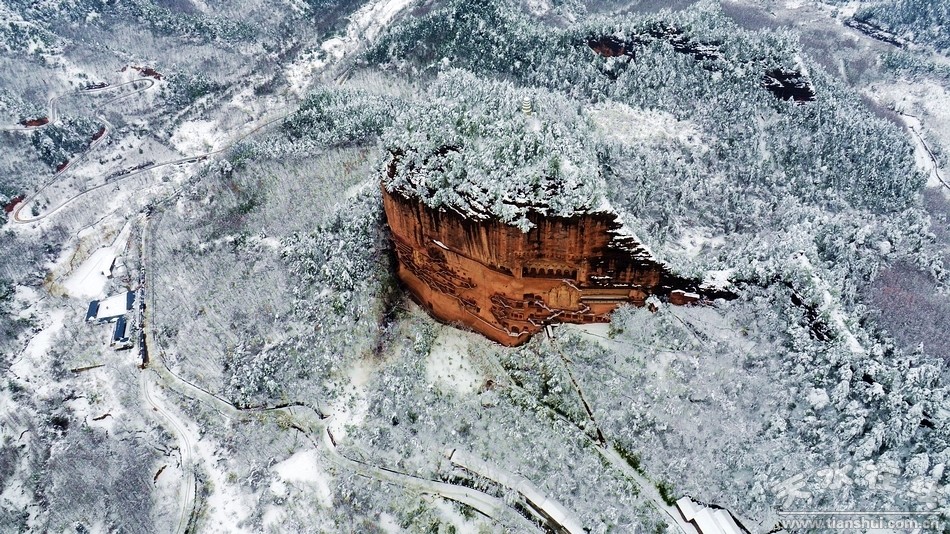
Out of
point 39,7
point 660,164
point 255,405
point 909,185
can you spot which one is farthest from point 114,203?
point 909,185

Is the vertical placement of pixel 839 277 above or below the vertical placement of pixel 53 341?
above

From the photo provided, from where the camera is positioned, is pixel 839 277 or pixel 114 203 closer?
pixel 839 277

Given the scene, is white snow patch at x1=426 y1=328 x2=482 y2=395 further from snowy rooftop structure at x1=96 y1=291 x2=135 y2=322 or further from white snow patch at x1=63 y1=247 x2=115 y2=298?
white snow patch at x1=63 y1=247 x2=115 y2=298

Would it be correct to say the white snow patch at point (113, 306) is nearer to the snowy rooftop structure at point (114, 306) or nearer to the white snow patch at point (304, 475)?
the snowy rooftop structure at point (114, 306)

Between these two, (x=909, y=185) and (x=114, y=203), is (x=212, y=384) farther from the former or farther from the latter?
(x=909, y=185)

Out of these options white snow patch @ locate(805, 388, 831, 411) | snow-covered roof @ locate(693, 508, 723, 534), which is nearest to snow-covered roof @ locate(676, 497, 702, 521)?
snow-covered roof @ locate(693, 508, 723, 534)
